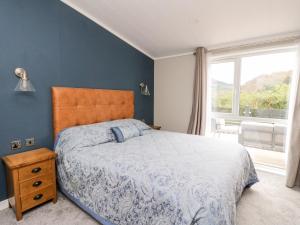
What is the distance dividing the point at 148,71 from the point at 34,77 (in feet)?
8.14

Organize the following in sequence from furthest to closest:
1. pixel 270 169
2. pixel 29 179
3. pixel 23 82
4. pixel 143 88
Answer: pixel 143 88 → pixel 270 169 → pixel 23 82 → pixel 29 179

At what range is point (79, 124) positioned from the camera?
2584mm

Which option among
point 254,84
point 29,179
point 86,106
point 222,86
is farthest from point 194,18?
point 29,179

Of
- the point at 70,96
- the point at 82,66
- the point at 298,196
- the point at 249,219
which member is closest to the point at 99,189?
the point at 70,96

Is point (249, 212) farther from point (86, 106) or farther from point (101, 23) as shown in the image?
point (101, 23)

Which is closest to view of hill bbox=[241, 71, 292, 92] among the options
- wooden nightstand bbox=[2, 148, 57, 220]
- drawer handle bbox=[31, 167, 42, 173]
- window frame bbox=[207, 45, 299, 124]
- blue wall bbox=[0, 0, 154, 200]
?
window frame bbox=[207, 45, 299, 124]

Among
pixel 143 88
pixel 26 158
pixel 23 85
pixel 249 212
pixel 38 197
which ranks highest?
pixel 143 88

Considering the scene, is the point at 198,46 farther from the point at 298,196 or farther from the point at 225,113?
the point at 298,196

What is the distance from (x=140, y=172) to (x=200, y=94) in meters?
2.48

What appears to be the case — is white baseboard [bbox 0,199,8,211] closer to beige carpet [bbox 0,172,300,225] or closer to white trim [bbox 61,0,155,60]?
beige carpet [bbox 0,172,300,225]

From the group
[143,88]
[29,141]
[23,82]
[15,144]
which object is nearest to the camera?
[23,82]

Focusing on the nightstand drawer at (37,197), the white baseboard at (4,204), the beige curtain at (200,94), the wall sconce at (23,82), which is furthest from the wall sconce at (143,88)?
the white baseboard at (4,204)

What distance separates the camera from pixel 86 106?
105 inches

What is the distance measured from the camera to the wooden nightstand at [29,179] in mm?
1729
